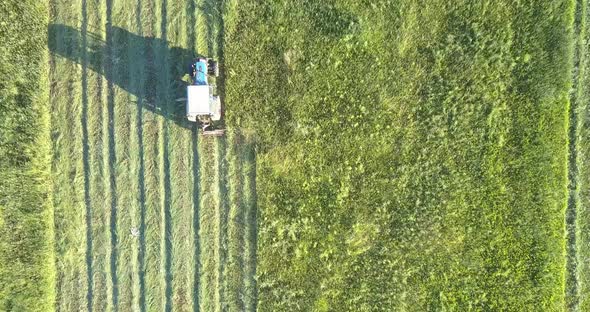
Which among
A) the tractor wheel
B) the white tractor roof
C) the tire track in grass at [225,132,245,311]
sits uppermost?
the tractor wheel

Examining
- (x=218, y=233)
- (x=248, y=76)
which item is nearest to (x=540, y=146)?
(x=248, y=76)

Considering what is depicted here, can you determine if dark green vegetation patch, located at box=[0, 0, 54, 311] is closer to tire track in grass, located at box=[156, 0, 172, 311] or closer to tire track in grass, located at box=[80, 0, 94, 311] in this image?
tire track in grass, located at box=[80, 0, 94, 311]

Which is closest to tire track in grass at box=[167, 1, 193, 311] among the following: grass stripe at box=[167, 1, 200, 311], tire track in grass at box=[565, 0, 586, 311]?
grass stripe at box=[167, 1, 200, 311]

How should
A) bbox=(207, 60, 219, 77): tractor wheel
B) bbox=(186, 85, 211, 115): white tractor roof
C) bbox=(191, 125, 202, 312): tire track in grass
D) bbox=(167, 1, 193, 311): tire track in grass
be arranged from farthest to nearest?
bbox=(191, 125, 202, 312): tire track in grass → bbox=(167, 1, 193, 311): tire track in grass → bbox=(207, 60, 219, 77): tractor wheel → bbox=(186, 85, 211, 115): white tractor roof

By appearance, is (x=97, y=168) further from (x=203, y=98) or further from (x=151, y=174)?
(x=203, y=98)

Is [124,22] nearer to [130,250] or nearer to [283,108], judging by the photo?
[283,108]

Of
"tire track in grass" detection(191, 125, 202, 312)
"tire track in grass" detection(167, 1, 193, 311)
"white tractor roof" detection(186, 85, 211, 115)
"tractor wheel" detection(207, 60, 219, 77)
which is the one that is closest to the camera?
"white tractor roof" detection(186, 85, 211, 115)
